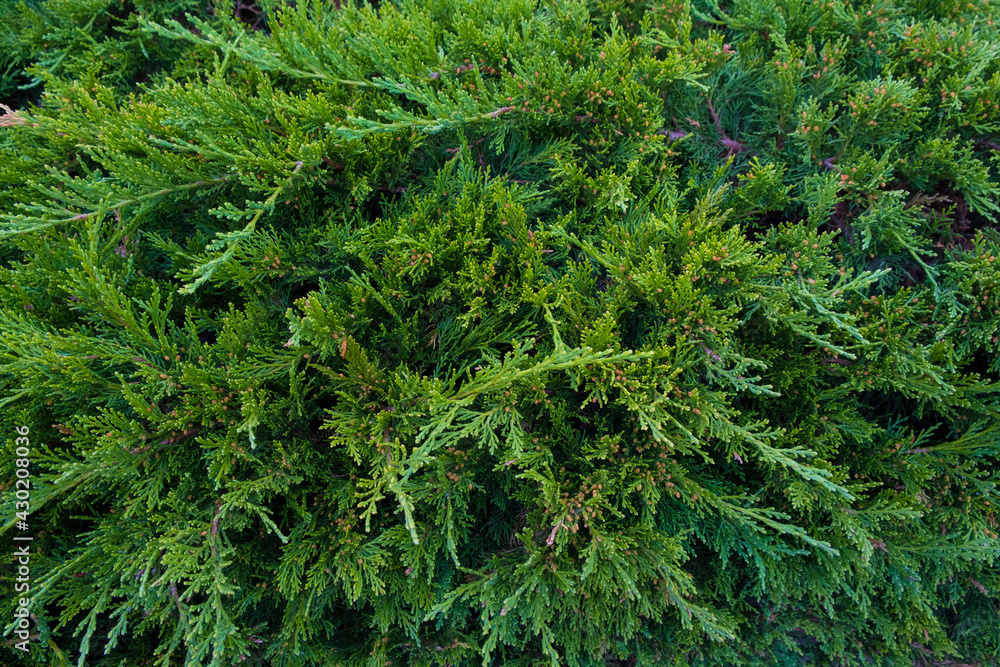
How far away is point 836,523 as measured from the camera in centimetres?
242

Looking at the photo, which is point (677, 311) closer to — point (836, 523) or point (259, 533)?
point (836, 523)

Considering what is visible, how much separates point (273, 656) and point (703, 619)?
2.02 m

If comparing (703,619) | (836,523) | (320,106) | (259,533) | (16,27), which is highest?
(16,27)

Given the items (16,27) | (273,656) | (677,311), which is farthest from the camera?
(16,27)

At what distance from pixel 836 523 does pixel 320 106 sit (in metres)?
3.09

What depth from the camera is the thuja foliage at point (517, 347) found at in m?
2.28

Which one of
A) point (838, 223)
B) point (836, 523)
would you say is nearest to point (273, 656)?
point (836, 523)

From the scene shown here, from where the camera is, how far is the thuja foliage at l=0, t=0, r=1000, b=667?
7.49 ft

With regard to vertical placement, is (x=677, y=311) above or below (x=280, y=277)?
below

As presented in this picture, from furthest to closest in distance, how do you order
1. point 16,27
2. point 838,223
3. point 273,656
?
point 16,27, point 838,223, point 273,656

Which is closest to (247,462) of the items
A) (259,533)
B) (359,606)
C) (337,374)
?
(259,533)

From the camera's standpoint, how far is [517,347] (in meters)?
2.17

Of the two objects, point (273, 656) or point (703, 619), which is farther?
point (273, 656)

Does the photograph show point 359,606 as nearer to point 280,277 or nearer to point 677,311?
point 280,277
